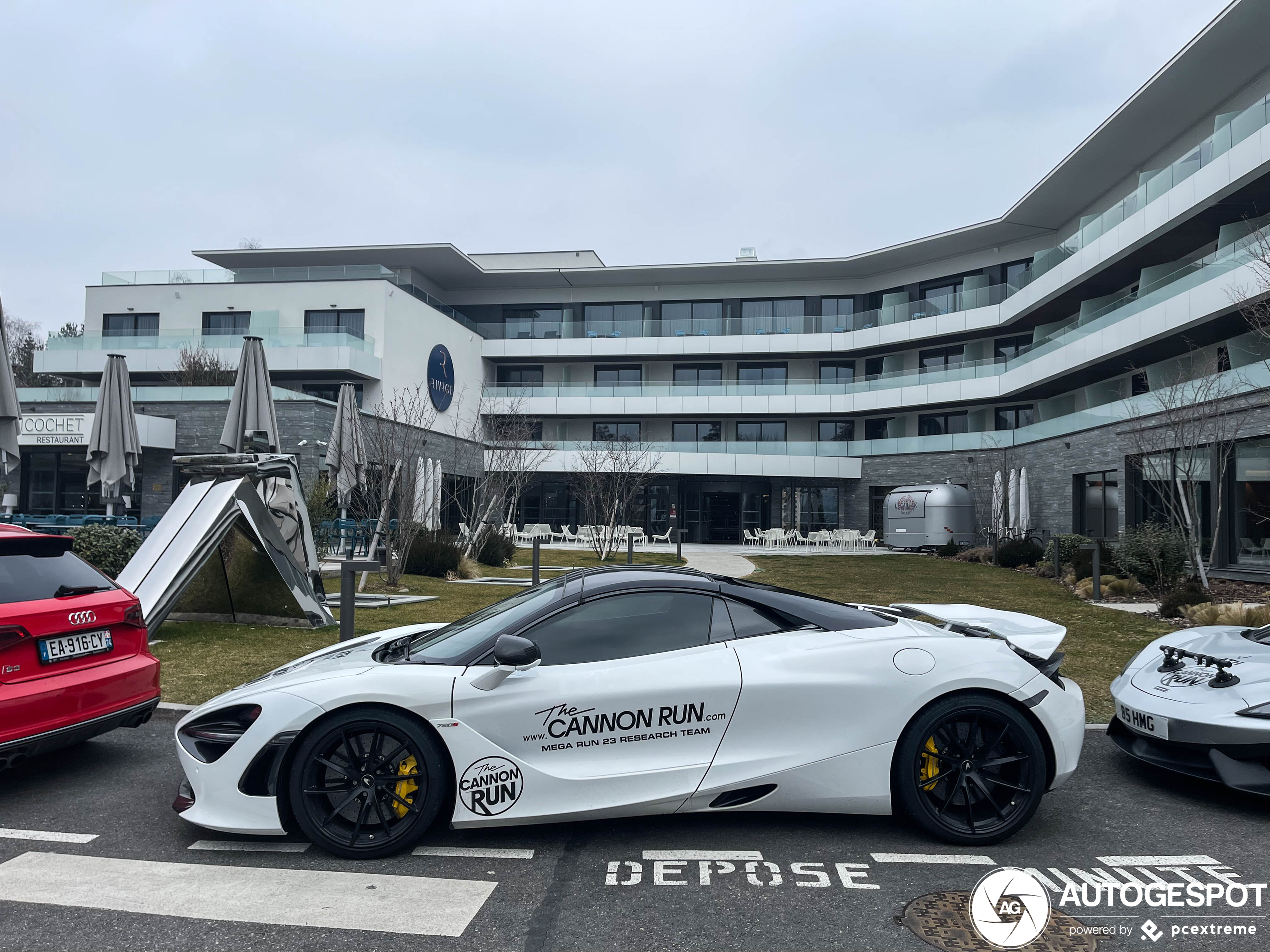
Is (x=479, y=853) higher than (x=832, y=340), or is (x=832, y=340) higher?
(x=832, y=340)

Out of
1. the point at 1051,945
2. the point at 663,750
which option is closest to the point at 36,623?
the point at 663,750

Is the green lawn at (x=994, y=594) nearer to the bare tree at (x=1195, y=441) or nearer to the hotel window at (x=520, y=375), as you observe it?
the bare tree at (x=1195, y=441)

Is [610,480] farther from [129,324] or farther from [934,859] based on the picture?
[934,859]

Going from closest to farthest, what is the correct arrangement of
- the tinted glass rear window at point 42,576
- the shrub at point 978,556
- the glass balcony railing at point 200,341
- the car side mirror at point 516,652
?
1. the car side mirror at point 516,652
2. the tinted glass rear window at point 42,576
3. the shrub at point 978,556
4. the glass balcony railing at point 200,341

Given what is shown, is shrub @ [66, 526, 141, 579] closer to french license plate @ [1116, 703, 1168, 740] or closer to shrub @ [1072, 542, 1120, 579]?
french license plate @ [1116, 703, 1168, 740]

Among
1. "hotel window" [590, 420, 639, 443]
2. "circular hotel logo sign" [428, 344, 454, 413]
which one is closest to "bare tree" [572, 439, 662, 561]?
"hotel window" [590, 420, 639, 443]

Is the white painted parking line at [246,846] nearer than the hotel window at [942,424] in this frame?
Yes

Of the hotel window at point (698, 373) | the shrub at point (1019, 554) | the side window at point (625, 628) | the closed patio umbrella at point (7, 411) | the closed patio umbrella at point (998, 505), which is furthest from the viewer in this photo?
the hotel window at point (698, 373)

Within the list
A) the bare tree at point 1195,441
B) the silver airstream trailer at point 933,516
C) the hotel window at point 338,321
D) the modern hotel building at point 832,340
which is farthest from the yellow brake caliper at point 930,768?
the hotel window at point 338,321

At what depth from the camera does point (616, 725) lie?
4.04 metres

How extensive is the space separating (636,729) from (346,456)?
1670cm

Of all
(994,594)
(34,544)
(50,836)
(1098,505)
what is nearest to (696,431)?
(1098,505)

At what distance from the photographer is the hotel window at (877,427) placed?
43.0m

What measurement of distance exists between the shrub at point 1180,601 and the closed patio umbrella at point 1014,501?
54.4 ft
